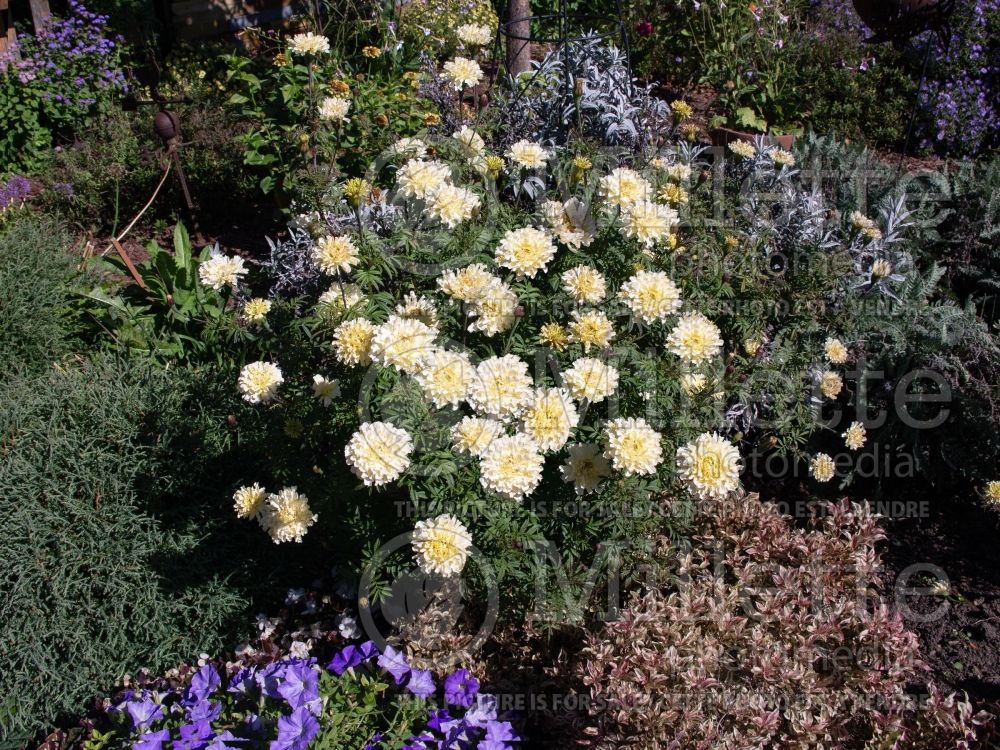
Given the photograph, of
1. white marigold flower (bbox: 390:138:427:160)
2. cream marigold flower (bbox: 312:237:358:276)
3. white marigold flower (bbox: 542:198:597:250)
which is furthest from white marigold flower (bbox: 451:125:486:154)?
cream marigold flower (bbox: 312:237:358:276)

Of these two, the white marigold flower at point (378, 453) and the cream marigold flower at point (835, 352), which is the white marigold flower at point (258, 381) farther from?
the cream marigold flower at point (835, 352)

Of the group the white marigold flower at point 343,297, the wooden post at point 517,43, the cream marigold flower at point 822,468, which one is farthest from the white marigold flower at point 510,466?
the wooden post at point 517,43

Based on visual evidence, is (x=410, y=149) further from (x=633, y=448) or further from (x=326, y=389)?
(x=633, y=448)

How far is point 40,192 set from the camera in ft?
16.9

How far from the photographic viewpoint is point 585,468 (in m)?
2.04

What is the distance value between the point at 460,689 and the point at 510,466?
0.74 meters

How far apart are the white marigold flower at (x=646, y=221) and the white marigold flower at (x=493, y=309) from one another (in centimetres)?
38

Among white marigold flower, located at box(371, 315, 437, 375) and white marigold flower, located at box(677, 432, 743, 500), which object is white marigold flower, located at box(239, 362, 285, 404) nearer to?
white marigold flower, located at box(371, 315, 437, 375)

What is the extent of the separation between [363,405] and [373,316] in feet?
1.06

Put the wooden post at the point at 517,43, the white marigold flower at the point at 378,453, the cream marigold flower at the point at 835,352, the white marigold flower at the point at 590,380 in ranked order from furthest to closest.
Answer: the wooden post at the point at 517,43 → the cream marigold flower at the point at 835,352 → the white marigold flower at the point at 590,380 → the white marigold flower at the point at 378,453

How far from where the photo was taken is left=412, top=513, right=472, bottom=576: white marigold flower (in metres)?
1.90

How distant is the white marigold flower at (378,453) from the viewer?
1827 millimetres

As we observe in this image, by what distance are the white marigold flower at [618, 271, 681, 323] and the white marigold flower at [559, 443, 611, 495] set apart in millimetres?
374

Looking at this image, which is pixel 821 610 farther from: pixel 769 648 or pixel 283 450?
pixel 283 450
